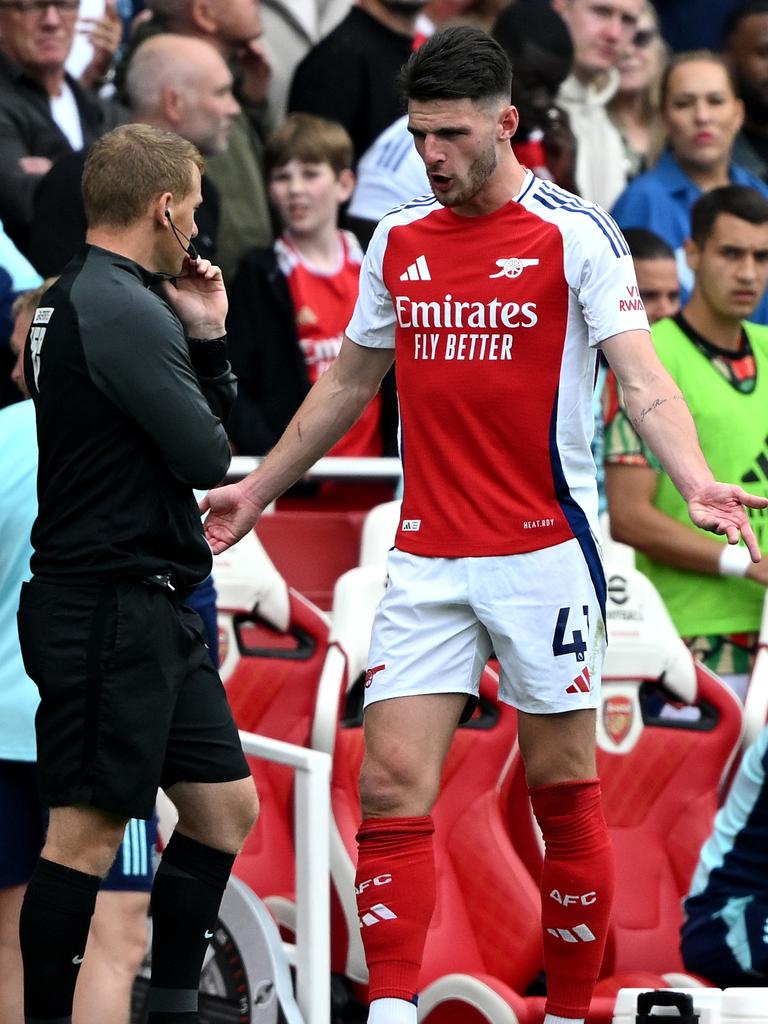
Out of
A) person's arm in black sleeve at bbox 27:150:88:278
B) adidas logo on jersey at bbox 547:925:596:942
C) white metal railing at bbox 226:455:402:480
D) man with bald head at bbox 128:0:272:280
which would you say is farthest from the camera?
man with bald head at bbox 128:0:272:280

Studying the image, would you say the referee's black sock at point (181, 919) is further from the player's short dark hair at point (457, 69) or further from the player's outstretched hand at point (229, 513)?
the player's short dark hair at point (457, 69)

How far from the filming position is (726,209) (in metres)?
6.80

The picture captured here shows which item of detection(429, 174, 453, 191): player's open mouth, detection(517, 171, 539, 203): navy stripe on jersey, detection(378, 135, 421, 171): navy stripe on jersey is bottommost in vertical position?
detection(378, 135, 421, 171): navy stripe on jersey

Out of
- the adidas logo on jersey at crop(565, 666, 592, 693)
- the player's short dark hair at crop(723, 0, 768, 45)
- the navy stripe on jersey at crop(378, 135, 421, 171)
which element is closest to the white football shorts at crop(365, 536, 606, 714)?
the adidas logo on jersey at crop(565, 666, 592, 693)

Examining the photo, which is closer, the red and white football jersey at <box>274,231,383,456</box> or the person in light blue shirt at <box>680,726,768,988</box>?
the person in light blue shirt at <box>680,726,768,988</box>

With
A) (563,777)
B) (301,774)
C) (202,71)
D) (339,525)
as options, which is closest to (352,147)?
(202,71)

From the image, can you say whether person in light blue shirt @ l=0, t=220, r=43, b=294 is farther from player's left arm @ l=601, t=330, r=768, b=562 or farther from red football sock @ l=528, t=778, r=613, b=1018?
red football sock @ l=528, t=778, r=613, b=1018

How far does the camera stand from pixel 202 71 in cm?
667

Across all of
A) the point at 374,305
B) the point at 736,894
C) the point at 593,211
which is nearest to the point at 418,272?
the point at 374,305

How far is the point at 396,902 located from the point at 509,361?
1.18m

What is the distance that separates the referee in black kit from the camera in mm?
3928

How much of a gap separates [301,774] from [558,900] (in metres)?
0.82

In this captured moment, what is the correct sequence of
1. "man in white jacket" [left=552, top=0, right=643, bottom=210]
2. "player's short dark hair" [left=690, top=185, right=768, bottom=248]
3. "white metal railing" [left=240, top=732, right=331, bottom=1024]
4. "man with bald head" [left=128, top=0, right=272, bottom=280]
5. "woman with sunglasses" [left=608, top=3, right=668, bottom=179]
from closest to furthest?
"white metal railing" [left=240, top=732, right=331, bottom=1024], "player's short dark hair" [left=690, top=185, right=768, bottom=248], "man with bald head" [left=128, top=0, right=272, bottom=280], "man in white jacket" [left=552, top=0, right=643, bottom=210], "woman with sunglasses" [left=608, top=3, right=668, bottom=179]

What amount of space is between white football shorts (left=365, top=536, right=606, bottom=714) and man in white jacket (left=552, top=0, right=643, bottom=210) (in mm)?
4486
